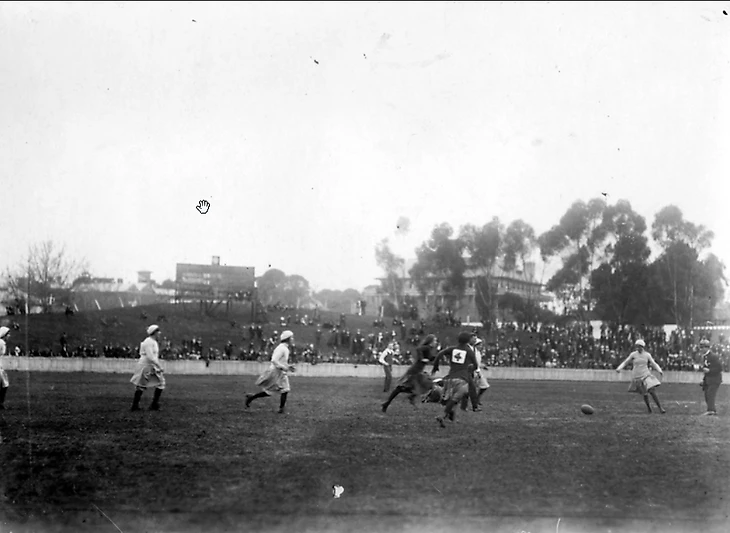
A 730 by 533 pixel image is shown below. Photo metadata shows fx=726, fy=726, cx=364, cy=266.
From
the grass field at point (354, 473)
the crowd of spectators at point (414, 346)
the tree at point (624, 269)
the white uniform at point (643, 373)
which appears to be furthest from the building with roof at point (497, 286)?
the grass field at point (354, 473)

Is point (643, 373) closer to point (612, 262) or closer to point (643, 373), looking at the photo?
point (643, 373)

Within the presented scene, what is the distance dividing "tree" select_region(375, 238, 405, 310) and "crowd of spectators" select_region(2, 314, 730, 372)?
45.2 feet

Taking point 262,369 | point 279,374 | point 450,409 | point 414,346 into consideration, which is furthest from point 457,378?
point 414,346

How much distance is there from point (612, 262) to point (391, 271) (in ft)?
64.0

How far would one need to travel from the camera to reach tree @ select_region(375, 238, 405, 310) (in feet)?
214

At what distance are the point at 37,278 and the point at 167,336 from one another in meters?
12.5

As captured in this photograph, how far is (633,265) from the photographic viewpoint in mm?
55062

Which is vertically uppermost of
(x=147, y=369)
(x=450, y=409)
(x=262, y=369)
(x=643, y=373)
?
(x=147, y=369)

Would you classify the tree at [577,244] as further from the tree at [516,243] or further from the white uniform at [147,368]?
the white uniform at [147,368]

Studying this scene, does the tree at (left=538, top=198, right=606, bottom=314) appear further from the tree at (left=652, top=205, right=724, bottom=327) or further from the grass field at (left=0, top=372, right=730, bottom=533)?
the grass field at (left=0, top=372, right=730, bottom=533)

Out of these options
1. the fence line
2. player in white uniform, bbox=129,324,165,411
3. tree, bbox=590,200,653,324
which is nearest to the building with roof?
tree, bbox=590,200,653,324

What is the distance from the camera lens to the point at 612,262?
183 feet

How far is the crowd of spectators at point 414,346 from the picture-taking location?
4059cm

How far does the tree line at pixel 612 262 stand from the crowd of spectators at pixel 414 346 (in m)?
3.41
